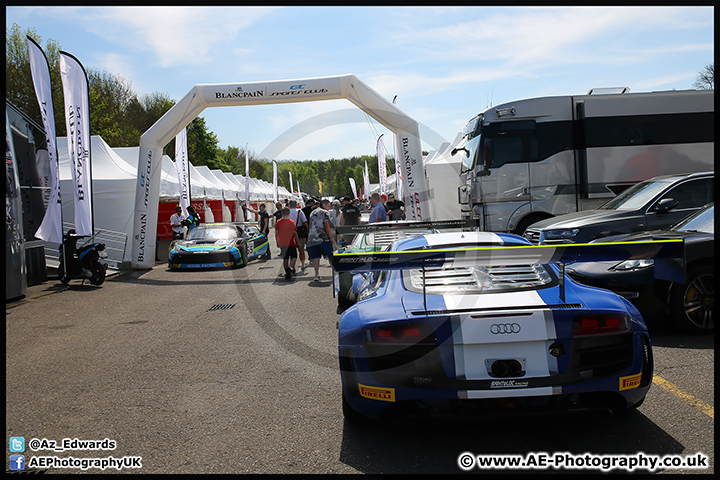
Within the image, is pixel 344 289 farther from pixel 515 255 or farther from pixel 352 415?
pixel 515 255

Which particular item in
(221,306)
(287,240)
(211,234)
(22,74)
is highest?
(22,74)

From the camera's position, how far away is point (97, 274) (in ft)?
38.2

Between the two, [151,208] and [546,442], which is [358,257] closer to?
[546,442]

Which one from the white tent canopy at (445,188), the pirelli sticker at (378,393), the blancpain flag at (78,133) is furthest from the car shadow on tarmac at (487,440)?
the white tent canopy at (445,188)

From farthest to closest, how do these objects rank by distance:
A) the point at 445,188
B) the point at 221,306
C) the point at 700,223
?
1. the point at 445,188
2. the point at 221,306
3. the point at 700,223

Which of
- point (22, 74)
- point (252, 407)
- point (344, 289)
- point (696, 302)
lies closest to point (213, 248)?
point (344, 289)

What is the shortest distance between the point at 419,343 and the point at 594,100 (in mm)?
11788

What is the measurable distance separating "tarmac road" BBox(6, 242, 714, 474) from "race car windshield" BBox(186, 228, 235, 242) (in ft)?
23.7

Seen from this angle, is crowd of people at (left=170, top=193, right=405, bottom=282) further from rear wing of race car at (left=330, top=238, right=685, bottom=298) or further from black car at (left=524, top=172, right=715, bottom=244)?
rear wing of race car at (left=330, top=238, right=685, bottom=298)

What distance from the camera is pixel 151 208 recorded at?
1462 centimetres

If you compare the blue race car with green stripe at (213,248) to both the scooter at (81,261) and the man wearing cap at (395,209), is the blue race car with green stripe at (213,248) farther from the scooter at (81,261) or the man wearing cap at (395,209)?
the man wearing cap at (395,209)

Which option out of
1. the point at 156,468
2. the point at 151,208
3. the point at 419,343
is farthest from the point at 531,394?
the point at 151,208

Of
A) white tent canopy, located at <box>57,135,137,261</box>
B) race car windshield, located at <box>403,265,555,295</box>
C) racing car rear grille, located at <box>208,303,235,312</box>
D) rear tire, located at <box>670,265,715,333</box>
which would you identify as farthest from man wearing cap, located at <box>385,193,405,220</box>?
race car windshield, located at <box>403,265,555,295</box>

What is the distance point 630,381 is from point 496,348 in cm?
85
